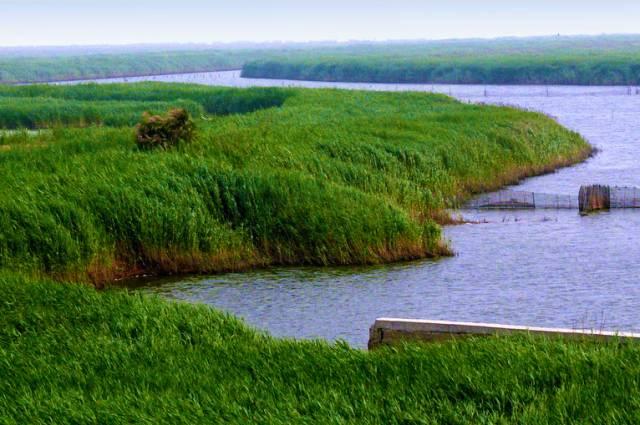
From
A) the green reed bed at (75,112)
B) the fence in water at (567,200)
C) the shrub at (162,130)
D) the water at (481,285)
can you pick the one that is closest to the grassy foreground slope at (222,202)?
the shrub at (162,130)

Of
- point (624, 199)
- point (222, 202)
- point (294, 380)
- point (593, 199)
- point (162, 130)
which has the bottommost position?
point (624, 199)

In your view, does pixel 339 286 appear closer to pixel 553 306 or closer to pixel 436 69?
pixel 553 306

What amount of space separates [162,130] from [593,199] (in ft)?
43.6

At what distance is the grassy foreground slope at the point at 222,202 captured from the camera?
2595 cm

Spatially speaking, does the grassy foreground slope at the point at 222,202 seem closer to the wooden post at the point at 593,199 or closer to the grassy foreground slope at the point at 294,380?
the wooden post at the point at 593,199

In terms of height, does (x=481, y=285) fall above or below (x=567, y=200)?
above

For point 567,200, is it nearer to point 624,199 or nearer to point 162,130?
point 624,199

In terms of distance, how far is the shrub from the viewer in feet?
107

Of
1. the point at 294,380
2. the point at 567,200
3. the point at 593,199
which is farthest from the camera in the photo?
the point at 567,200

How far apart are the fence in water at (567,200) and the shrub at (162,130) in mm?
10097

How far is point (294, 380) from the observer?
45.8 feet

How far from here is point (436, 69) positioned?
134m

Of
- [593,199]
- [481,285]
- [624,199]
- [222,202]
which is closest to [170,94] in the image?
[624,199]

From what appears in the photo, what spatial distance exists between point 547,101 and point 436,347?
242 feet
